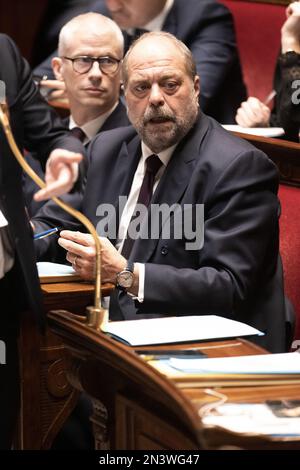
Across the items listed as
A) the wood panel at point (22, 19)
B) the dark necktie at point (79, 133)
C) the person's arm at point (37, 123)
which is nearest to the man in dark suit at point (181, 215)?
the person's arm at point (37, 123)

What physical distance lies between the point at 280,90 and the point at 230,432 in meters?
2.30

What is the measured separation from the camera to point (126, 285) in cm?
265

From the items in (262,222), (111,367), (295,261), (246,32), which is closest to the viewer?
(111,367)

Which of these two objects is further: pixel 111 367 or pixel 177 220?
pixel 177 220

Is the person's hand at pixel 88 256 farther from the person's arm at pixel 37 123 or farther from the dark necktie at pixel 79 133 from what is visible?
the dark necktie at pixel 79 133

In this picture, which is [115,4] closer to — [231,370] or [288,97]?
[288,97]

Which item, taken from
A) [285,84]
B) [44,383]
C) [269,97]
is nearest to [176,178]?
[44,383]

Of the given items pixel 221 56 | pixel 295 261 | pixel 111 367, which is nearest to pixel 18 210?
pixel 111 367

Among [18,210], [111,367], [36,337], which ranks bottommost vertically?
[36,337]

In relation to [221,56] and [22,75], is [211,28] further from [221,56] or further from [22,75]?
[22,75]

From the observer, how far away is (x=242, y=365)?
1.89 metres

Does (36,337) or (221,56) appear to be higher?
(221,56)

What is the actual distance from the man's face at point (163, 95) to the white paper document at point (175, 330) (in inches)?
33.1

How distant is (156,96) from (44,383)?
2.83 feet
